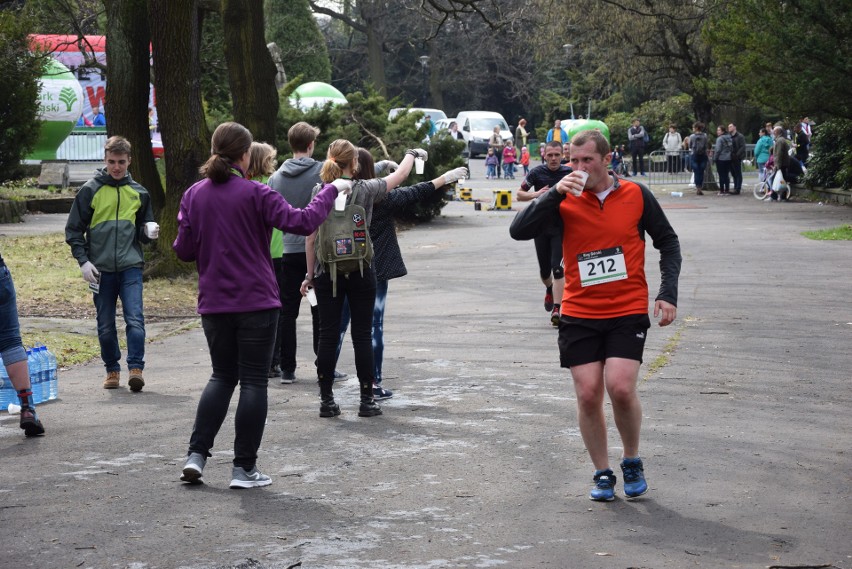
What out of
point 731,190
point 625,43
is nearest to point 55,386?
point 731,190

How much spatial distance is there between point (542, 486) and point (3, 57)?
20.9 meters

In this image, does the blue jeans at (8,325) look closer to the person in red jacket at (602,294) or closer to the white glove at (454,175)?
the white glove at (454,175)

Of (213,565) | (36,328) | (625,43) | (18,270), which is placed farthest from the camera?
(625,43)

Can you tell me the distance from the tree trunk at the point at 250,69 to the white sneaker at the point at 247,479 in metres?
12.1

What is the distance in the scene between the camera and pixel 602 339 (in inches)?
240

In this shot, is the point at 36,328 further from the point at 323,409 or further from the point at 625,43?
the point at 625,43

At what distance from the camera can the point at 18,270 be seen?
17172 mm

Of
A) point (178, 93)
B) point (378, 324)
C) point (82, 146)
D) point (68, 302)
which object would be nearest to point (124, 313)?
point (378, 324)

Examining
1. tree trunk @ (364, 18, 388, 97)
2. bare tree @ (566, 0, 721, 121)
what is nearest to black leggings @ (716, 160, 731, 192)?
bare tree @ (566, 0, 721, 121)

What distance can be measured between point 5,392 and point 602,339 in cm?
457

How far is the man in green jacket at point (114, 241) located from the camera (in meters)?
9.31

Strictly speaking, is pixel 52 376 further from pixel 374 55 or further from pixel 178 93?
pixel 374 55

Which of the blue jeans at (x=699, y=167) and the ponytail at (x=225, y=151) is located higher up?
the ponytail at (x=225, y=151)

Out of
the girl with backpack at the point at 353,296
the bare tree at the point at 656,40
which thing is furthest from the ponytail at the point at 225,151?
the bare tree at the point at 656,40
